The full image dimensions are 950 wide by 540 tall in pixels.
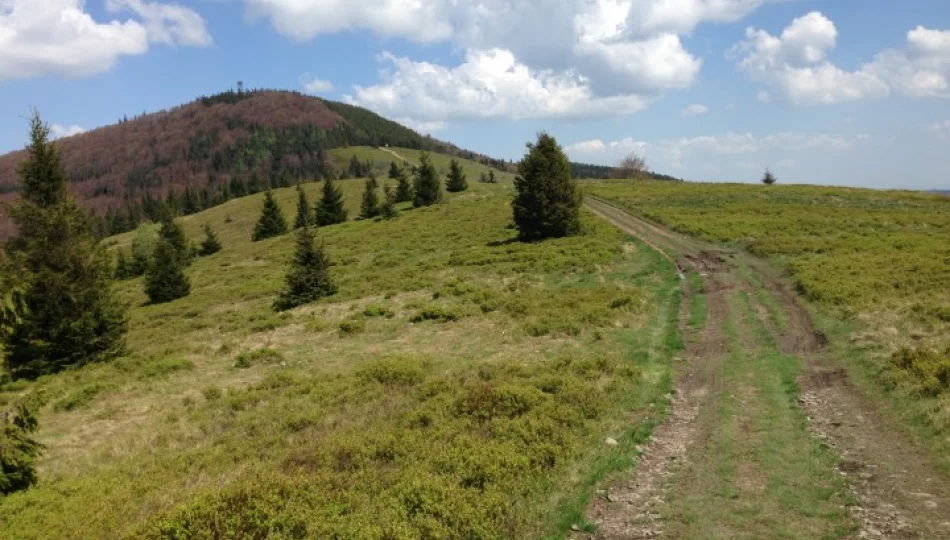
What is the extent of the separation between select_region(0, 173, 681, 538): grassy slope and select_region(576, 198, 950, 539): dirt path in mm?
Result: 883

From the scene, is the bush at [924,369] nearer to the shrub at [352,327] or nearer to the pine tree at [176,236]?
the shrub at [352,327]

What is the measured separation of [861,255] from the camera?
2970 cm

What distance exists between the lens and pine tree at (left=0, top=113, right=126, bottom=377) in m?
23.3

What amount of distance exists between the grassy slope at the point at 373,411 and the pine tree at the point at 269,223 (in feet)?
143

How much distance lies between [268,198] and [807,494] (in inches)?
3099

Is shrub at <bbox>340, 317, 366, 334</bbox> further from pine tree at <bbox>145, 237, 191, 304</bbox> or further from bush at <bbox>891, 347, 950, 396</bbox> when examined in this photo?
pine tree at <bbox>145, 237, 191, 304</bbox>

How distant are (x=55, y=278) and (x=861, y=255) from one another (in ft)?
132

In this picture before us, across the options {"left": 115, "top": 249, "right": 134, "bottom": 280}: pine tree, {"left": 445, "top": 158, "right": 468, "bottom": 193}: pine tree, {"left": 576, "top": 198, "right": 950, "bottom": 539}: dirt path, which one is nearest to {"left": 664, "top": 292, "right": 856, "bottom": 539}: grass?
{"left": 576, "top": 198, "right": 950, "bottom": 539}: dirt path

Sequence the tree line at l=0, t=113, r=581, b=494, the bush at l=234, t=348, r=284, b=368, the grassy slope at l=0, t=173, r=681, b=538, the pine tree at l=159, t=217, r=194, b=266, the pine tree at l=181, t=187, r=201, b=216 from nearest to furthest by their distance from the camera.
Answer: the grassy slope at l=0, t=173, r=681, b=538 → the tree line at l=0, t=113, r=581, b=494 → the bush at l=234, t=348, r=284, b=368 → the pine tree at l=159, t=217, r=194, b=266 → the pine tree at l=181, t=187, r=201, b=216

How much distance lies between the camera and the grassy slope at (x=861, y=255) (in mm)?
12883

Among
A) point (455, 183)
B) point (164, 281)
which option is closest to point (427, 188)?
point (455, 183)

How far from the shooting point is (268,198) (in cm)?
7738

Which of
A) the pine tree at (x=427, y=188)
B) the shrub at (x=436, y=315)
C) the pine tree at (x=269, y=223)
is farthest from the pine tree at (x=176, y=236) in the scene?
the shrub at (x=436, y=315)

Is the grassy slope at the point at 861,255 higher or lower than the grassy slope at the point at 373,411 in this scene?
higher
